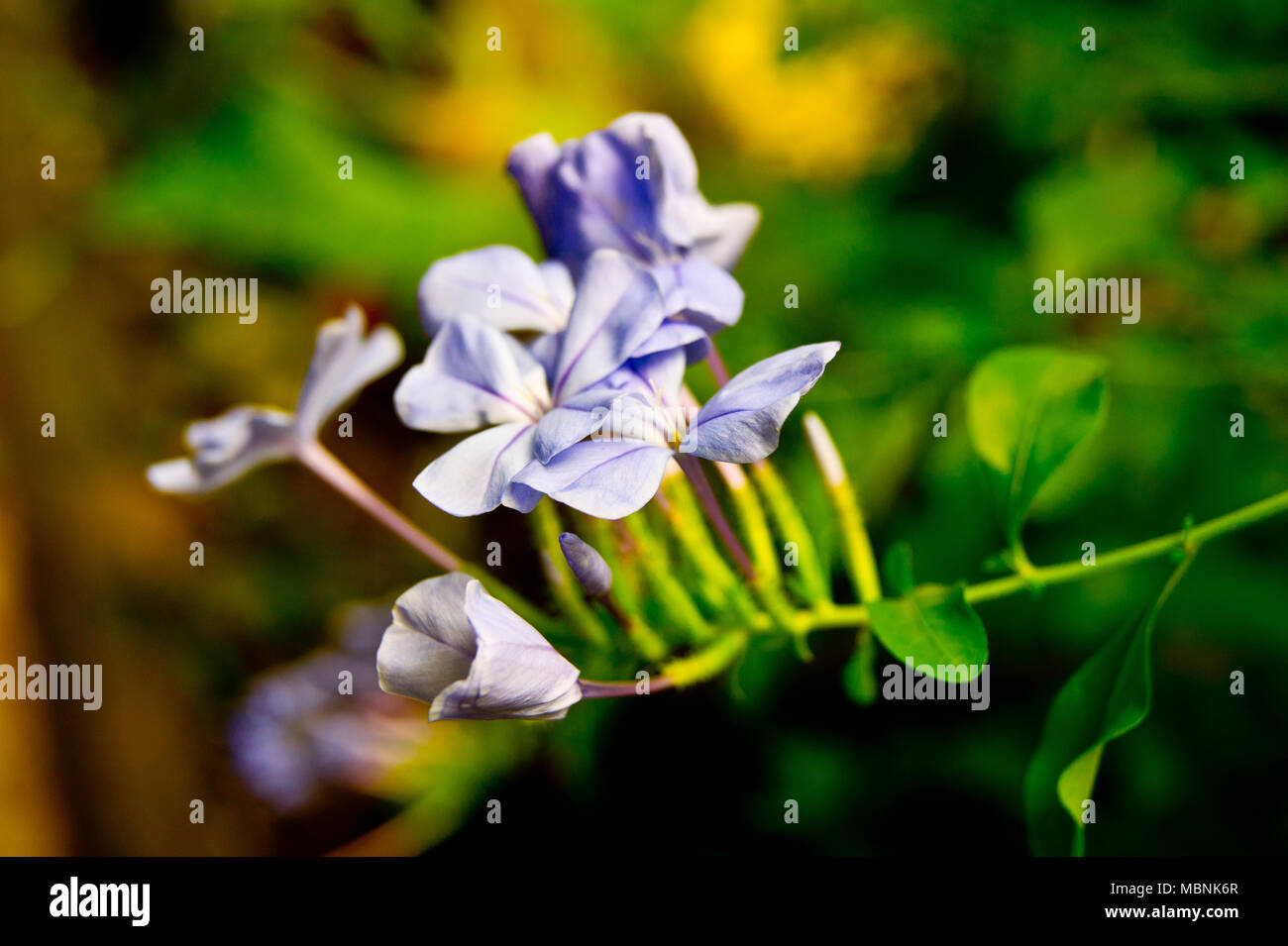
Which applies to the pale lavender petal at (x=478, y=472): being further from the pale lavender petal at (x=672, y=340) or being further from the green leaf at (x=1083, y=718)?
the green leaf at (x=1083, y=718)

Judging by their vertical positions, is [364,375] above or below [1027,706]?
above

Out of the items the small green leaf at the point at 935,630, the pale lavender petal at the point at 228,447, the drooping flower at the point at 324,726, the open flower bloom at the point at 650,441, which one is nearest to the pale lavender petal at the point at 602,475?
the open flower bloom at the point at 650,441

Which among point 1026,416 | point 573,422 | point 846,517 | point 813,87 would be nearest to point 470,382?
point 573,422

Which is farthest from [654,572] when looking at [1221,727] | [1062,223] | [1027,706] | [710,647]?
[1221,727]

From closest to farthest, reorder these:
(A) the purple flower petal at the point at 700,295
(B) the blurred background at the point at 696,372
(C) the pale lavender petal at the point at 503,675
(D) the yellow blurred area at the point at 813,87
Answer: (C) the pale lavender petal at the point at 503,675
(A) the purple flower petal at the point at 700,295
(B) the blurred background at the point at 696,372
(D) the yellow blurred area at the point at 813,87

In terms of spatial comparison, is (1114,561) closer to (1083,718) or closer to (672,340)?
(1083,718)

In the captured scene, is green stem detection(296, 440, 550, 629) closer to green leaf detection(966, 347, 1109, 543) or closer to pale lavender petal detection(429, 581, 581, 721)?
pale lavender petal detection(429, 581, 581, 721)

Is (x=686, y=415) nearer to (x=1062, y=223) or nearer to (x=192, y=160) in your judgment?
(x=1062, y=223)
